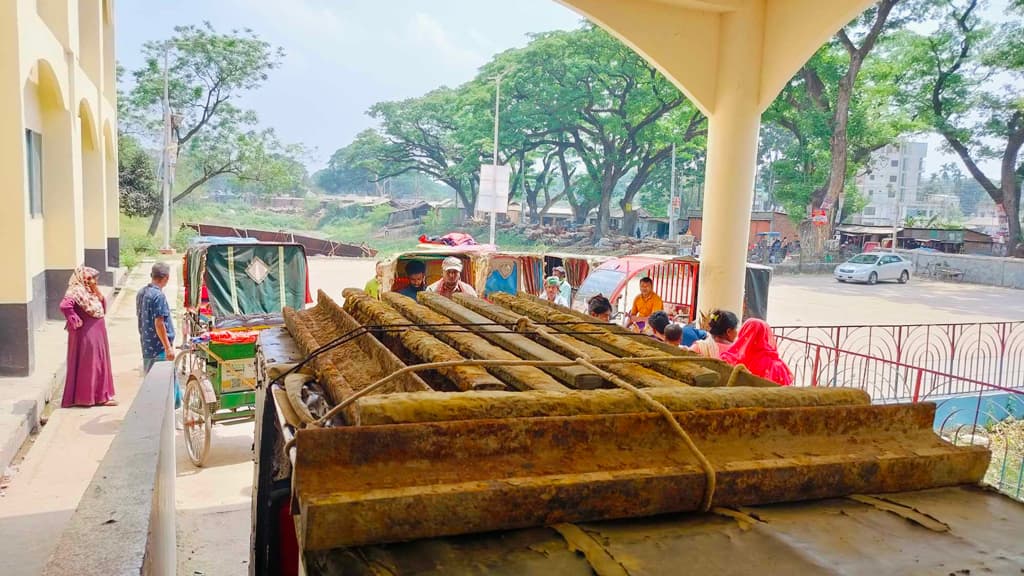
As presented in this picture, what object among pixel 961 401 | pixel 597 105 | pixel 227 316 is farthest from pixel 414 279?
pixel 597 105

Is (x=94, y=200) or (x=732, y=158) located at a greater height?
(x=732, y=158)

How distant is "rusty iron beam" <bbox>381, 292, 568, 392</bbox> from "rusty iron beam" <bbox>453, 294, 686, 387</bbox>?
190 millimetres

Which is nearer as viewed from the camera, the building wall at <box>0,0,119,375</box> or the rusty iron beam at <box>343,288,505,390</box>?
the rusty iron beam at <box>343,288,505,390</box>

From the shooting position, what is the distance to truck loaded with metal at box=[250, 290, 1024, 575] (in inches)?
53.0

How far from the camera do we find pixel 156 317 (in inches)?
291

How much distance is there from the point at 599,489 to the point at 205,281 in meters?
9.02

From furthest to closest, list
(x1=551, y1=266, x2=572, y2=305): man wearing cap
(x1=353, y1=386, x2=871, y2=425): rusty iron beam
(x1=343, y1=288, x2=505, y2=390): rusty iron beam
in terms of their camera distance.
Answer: (x1=551, y1=266, x2=572, y2=305): man wearing cap < (x1=343, y1=288, x2=505, y2=390): rusty iron beam < (x1=353, y1=386, x2=871, y2=425): rusty iron beam

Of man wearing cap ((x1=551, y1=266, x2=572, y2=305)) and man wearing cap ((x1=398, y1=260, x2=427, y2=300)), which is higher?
man wearing cap ((x1=398, y1=260, x2=427, y2=300))

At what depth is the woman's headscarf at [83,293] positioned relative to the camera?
717cm

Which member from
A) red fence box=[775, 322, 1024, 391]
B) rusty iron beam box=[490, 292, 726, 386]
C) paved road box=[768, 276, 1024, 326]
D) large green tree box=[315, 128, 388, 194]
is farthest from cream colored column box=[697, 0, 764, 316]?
large green tree box=[315, 128, 388, 194]

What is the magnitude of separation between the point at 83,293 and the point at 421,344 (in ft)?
21.3

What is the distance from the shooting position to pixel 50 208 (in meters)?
11.8

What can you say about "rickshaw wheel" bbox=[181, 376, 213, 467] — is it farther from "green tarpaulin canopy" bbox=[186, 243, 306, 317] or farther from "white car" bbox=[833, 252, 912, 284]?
"white car" bbox=[833, 252, 912, 284]

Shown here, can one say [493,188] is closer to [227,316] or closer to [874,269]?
[227,316]
